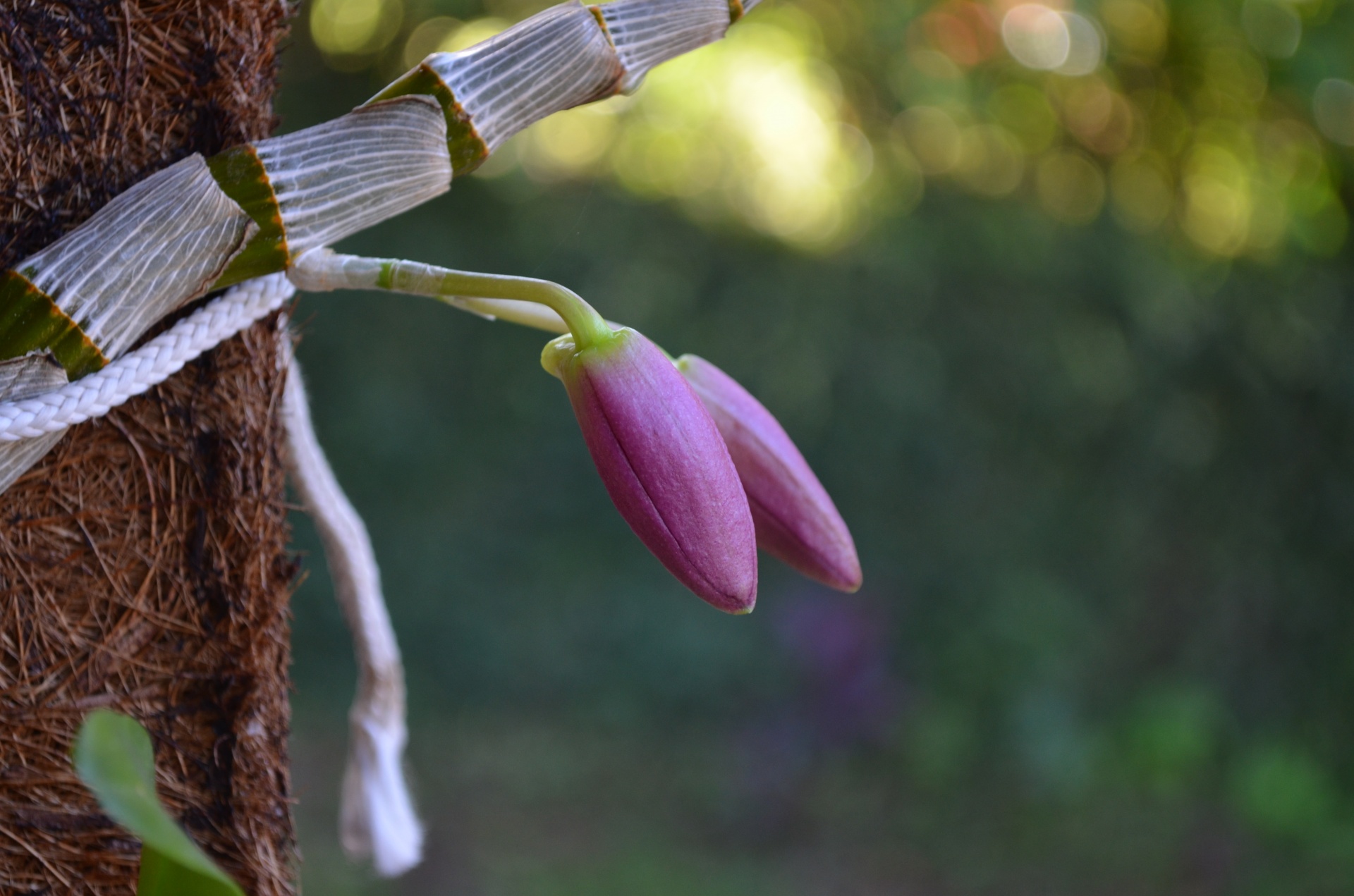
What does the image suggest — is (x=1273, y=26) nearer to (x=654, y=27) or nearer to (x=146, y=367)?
(x=654, y=27)

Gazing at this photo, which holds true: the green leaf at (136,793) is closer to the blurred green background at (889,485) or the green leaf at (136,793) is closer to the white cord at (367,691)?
the white cord at (367,691)

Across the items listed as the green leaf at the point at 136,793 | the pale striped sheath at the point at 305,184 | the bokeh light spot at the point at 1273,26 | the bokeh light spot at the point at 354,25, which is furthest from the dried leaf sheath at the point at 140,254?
the bokeh light spot at the point at 354,25

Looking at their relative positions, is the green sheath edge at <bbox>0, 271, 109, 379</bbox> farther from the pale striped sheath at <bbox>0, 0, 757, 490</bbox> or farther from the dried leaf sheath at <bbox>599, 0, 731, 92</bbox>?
the dried leaf sheath at <bbox>599, 0, 731, 92</bbox>

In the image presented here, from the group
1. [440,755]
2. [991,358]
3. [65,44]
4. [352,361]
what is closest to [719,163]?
[991,358]

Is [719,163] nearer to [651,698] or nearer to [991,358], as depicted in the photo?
[991,358]

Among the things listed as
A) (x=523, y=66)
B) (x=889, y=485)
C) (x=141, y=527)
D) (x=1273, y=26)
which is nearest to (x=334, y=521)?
(x=141, y=527)

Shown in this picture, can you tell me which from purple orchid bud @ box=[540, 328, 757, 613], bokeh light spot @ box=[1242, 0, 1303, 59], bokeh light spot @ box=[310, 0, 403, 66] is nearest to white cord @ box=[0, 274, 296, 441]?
purple orchid bud @ box=[540, 328, 757, 613]
